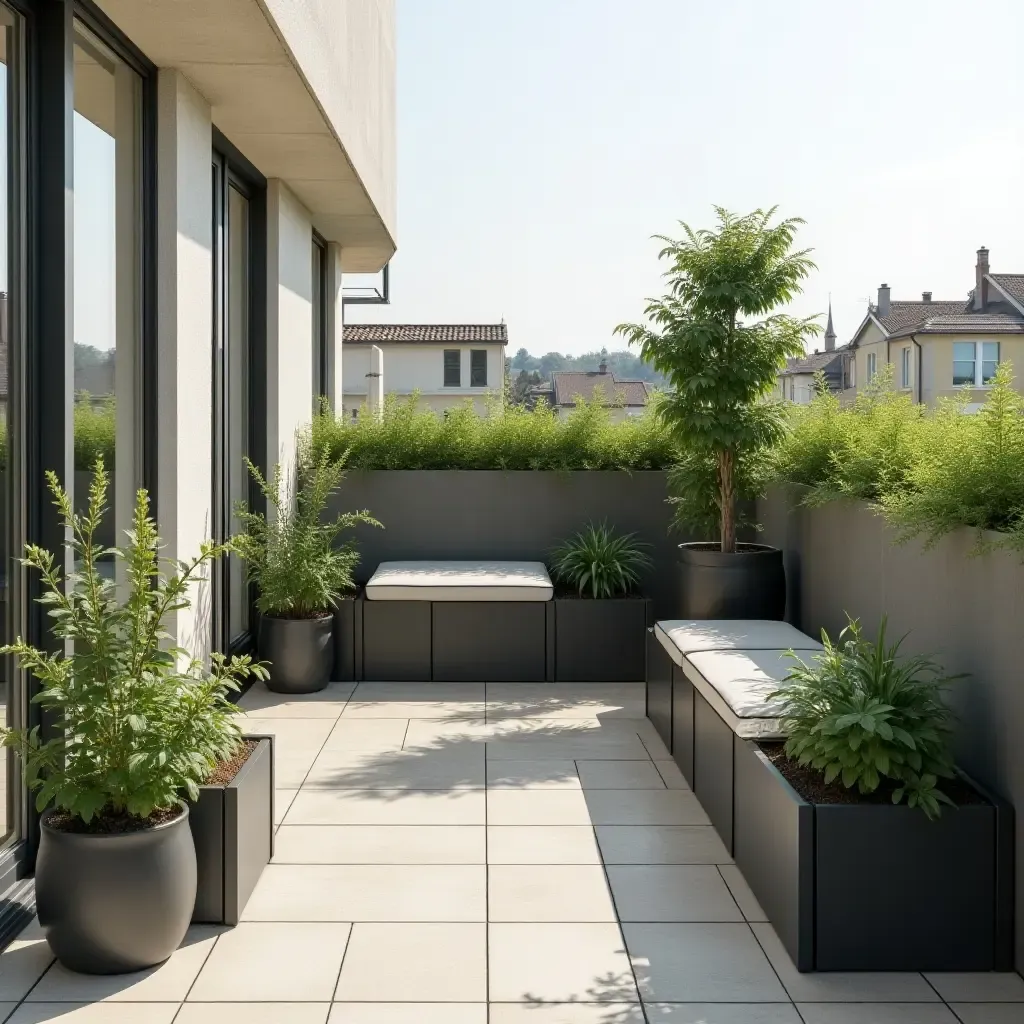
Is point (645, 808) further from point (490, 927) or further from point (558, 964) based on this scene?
point (558, 964)

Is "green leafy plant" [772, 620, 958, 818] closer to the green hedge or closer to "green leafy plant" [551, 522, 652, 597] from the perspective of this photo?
the green hedge

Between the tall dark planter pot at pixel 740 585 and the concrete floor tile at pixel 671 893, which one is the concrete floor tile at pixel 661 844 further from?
the tall dark planter pot at pixel 740 585

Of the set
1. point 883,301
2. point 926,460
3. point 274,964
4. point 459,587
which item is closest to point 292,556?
Result: point 459,587

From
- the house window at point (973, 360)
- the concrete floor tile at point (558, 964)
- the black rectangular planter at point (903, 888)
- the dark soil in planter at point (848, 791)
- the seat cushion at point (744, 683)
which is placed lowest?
the concrete floor tile at point (558, 964)

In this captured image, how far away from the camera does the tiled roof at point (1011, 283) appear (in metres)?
28.7

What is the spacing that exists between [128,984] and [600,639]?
13.7ft

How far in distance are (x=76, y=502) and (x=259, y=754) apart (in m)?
1.07

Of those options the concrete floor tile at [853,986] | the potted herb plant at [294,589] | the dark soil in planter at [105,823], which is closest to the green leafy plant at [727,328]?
the potted herb plant at [294,589]

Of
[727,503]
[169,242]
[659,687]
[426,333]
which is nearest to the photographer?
[169,242]

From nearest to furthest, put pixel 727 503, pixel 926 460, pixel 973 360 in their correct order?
pixel 926 460
pixel 727 503
pixel 973 360

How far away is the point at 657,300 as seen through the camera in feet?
20.3

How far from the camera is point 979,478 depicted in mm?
3350

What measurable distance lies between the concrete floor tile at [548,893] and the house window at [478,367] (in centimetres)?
3138

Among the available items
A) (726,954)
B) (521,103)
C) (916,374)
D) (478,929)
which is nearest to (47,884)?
(478,929)
